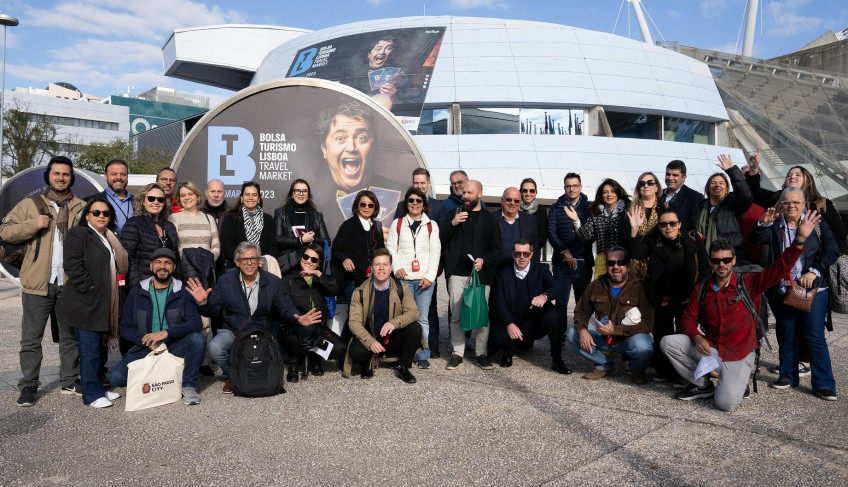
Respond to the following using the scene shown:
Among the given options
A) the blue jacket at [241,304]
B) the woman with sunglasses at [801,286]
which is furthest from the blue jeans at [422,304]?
the woman with sunglasses at [801,286]

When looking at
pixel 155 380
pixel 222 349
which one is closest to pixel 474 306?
pixel 222 349

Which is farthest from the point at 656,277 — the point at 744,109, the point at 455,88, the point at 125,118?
the point at 125,118

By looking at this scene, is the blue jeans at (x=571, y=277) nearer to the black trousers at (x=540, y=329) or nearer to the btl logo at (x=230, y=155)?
the black trousers at (x=540, y=329)

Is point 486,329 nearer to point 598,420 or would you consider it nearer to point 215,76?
point 598,420

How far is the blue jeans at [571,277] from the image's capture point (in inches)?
244

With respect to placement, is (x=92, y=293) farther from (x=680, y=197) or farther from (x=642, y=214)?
(x=680, y=197)

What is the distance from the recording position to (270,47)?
133ft

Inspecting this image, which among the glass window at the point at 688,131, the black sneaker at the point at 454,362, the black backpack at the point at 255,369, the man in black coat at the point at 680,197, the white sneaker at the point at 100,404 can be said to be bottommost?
the white sneaker at the point at 100,404

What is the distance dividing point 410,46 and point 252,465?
64.9 feet

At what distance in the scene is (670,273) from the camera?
507 cm

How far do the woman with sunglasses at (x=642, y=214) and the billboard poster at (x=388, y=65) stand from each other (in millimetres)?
14505

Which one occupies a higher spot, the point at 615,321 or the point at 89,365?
the point at 615,321

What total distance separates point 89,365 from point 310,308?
185 centimetres

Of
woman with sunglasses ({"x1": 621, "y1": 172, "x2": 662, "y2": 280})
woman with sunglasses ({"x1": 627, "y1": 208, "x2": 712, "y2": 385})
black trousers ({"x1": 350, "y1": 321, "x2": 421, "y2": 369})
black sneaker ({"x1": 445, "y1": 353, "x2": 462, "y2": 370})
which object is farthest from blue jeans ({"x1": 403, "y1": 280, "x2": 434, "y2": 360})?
woman with sunglasses ({"x1": 627, "y1": 208, "x2": 712, "y2": 385})
